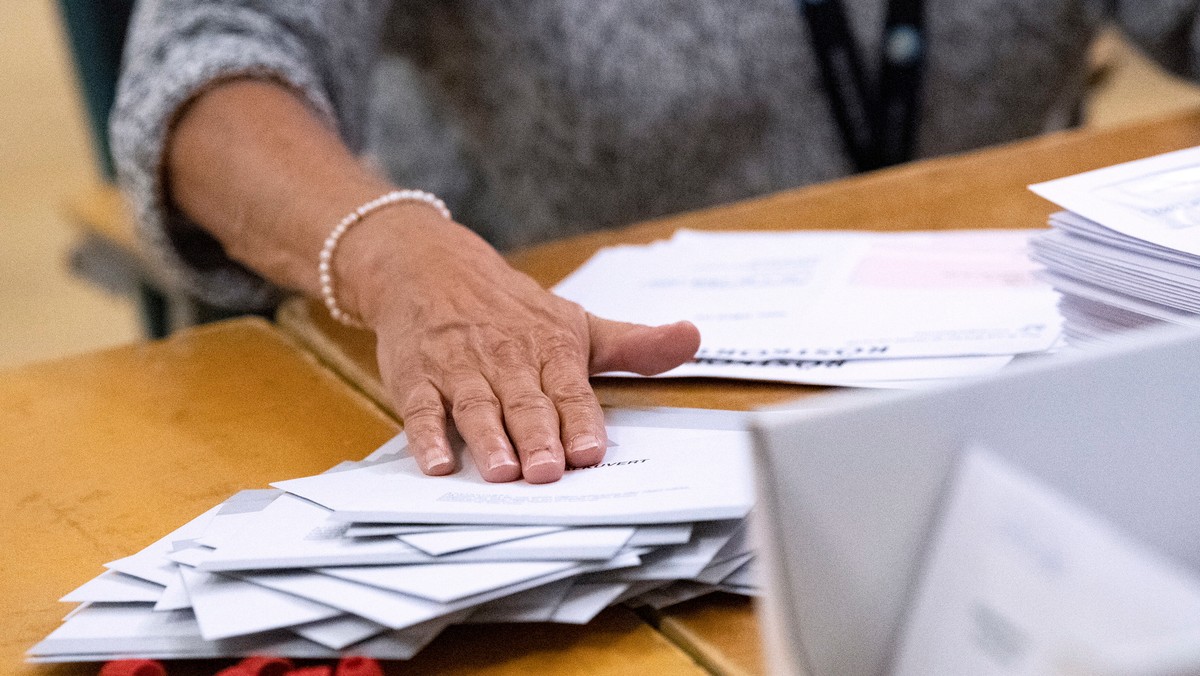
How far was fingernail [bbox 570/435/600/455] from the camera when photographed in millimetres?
550

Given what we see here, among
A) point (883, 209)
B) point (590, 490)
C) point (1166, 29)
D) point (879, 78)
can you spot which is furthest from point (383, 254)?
point (1166, 29)

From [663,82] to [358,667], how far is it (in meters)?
0.86

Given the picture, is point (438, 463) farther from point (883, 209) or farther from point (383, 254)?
point (883, 209)

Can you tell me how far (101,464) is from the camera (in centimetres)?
67

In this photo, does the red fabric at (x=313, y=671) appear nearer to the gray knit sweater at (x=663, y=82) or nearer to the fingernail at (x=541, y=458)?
the fingernail at (x=541, y=458)

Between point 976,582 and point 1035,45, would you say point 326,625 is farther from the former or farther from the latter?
point 1035,45

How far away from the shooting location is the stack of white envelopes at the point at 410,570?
0.44 metres

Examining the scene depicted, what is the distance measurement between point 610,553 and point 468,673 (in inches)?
2.9

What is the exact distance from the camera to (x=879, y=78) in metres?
1.17

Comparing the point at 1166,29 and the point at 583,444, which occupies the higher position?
the point at 1166,29

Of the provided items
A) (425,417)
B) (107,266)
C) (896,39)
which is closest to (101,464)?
(425,417)

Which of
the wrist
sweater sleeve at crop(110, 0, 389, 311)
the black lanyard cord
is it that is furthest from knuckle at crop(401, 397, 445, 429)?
the black lanyard cord

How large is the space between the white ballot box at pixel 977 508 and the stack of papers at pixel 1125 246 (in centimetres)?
21

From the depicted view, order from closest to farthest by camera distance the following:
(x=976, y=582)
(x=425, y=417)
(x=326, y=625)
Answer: (x=976, y=582) < (x=326, y=625) < (x=425, y=417)
